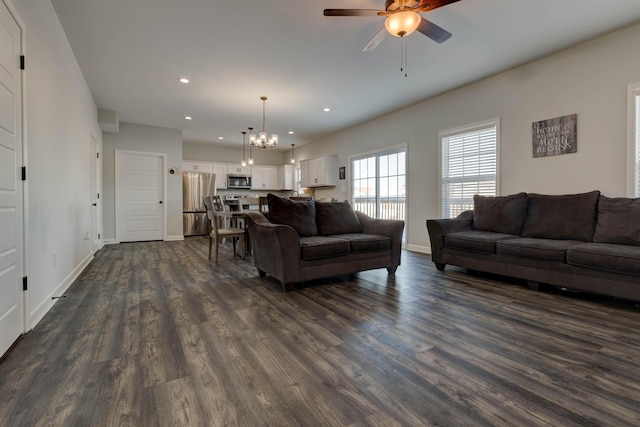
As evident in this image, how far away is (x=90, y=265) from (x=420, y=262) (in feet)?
15.7

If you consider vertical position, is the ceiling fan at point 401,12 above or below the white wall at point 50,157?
above

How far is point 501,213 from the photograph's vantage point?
3645 millimetres

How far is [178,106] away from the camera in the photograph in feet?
17.5

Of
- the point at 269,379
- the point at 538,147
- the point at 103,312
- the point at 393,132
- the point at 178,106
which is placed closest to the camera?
the point at 269,379

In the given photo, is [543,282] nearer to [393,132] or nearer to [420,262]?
[420,262]

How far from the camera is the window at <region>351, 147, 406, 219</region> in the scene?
5.74 metres

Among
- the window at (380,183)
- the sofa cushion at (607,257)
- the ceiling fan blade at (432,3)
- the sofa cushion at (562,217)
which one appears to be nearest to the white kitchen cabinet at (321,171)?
the window at (380,183)

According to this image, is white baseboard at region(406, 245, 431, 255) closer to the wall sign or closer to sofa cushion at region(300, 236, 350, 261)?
the wall sign

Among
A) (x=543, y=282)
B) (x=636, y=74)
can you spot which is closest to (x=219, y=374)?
(x=543, y=282)

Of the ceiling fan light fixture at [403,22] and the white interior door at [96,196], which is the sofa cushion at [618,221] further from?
the white interior door at [96,196]

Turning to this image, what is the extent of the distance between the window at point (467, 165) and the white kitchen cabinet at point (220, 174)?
6.23m

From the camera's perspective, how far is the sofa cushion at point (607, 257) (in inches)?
91.2

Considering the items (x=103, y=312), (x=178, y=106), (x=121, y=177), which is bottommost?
(x=103, y=312)

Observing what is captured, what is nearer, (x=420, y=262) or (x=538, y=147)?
(x=538, y=147)
